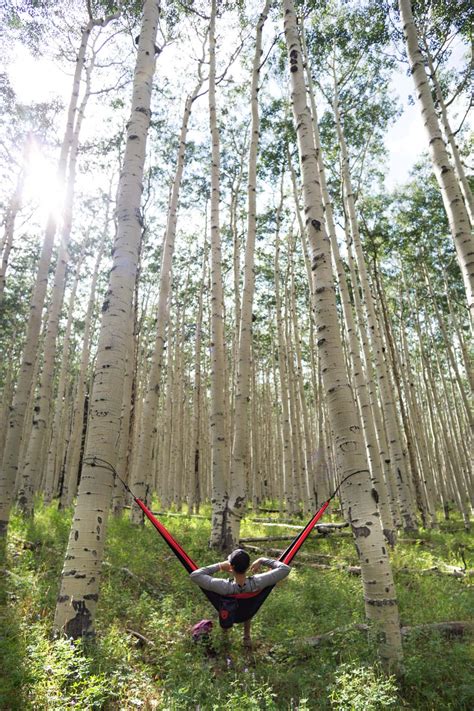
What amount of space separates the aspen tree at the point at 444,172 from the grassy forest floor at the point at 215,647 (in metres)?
3.63

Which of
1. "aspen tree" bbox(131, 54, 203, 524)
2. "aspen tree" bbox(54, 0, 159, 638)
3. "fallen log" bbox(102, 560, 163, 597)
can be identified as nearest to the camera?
"aspen tree" bbox(54, 0, 159, 638)

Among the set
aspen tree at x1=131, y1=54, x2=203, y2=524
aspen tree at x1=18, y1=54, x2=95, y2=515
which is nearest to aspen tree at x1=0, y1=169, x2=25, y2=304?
aspen tree at x1=18, y1=54, x2=95, y2=515

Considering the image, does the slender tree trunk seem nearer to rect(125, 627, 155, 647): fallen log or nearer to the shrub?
rect(125, 627, 155, 647): fallen log

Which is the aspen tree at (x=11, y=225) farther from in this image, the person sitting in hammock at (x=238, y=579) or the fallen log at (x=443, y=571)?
the fallen log at (x=443, y=571)

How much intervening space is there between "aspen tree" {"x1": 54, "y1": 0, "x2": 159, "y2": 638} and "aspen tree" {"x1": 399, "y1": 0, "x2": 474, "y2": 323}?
3.78 m

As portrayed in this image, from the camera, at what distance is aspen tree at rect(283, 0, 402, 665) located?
3518mm

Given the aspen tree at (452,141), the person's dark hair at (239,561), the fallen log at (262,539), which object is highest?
the aspen tree at (452,141)

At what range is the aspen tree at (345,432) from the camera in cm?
352

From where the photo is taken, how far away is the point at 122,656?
3303mm

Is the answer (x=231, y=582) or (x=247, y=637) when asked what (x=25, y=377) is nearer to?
(x=231, y=582)

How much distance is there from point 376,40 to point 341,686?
12043 mm

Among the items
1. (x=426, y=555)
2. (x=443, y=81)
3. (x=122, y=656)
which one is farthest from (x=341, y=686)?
(x=443, y=81)

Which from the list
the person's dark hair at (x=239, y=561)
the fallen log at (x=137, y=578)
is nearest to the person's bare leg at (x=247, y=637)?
the person's dark hair at (x=239, y=561)

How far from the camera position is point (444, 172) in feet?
17.6
